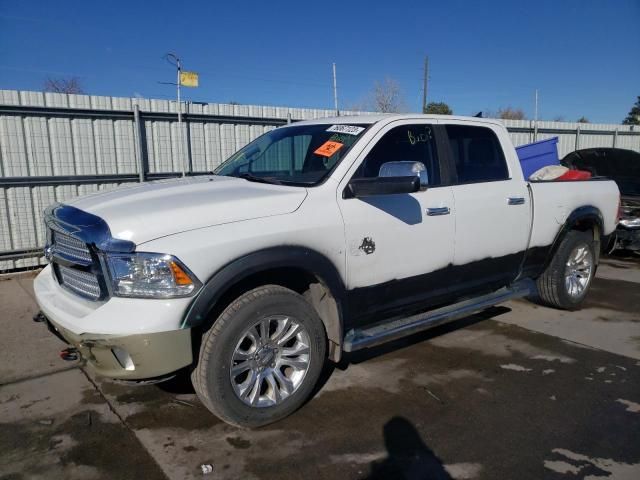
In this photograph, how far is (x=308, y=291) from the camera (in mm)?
3436

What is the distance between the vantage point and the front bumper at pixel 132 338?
262cm

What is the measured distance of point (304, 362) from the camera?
10.8ft

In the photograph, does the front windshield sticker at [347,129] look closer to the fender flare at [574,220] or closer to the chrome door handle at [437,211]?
the chrome door handle at [437,211]

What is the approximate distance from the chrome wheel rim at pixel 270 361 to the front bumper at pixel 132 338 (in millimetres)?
390

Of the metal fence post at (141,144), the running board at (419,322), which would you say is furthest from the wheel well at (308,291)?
the metal fence post at (141,144)

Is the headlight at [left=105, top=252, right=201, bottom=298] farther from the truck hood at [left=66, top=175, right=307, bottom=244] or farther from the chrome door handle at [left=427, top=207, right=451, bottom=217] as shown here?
the chrome door handle at [left=427, top=207, right=451, bottom=217]

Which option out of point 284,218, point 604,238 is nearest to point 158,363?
point 284,218

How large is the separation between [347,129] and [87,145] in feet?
18.5

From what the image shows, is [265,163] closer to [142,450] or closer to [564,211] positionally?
[142,450]

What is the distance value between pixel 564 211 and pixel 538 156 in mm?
2080

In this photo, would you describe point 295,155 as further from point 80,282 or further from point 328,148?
point 80,282

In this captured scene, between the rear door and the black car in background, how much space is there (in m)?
4.39

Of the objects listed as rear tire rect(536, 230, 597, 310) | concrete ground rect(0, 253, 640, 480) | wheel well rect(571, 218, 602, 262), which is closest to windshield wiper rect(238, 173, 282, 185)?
concrete ground rect(0, 253, 640, 480)

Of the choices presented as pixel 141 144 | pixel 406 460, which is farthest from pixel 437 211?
pixel 141 144
